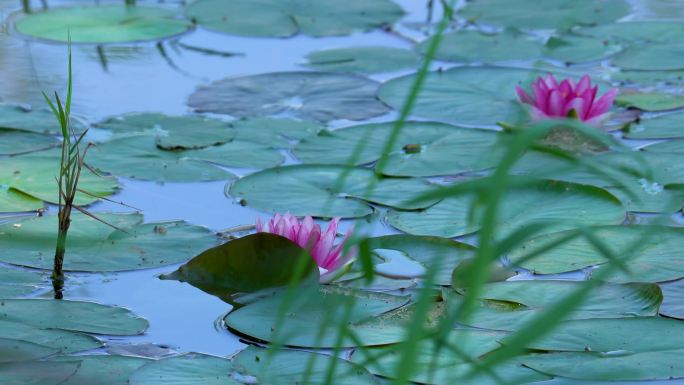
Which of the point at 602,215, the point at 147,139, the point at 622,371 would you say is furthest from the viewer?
the point at 147,139

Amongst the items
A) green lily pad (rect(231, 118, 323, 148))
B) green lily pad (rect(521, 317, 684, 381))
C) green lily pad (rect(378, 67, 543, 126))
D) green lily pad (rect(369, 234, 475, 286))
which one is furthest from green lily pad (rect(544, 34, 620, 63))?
green lily pad (rect(521, 317, 684, 381))

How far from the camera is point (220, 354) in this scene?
191 centimetres

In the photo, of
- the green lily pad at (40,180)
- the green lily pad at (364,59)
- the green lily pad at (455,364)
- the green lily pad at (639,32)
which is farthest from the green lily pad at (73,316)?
the green lily pad at (639,32)

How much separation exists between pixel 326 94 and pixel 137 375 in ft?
5.77

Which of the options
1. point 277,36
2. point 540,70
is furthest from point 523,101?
point 277,36

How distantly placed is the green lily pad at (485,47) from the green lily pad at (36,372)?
7.45 feet

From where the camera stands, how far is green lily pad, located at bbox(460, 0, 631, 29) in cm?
416

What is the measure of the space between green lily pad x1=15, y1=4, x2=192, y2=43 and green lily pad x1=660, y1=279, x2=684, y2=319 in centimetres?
246

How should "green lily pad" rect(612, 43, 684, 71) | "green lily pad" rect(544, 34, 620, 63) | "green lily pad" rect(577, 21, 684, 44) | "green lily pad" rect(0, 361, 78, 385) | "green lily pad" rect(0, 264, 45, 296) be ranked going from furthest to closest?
"green lily pad" rect(577, 21, 684, 44) < "green lily pad" rect(544, 34, 620, 63) < "green lily pad" rect(612, 43, 684, 71) < "green lily pad" rect(0, 264, 45, 296) < "green lily pad" rect(0, 361, 78, 385)

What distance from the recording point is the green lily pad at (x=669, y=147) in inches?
114

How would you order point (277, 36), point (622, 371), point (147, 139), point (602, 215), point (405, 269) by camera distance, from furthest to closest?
point (277, 36) < point (147, 139) < point (602, 215) < point (405, 269) < point (622, 371)

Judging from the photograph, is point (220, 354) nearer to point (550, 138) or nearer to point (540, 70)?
point (550, 138)

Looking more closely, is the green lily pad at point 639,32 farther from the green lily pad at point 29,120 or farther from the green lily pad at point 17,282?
the green lily pad at point 17,282

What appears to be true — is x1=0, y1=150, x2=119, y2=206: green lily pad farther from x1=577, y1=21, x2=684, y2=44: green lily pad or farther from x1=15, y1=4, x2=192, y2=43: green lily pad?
x1=577, y1=21, x2=684, y2=44: green lily pad
